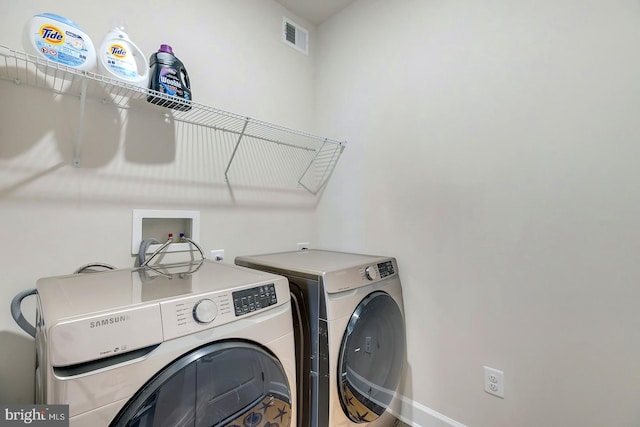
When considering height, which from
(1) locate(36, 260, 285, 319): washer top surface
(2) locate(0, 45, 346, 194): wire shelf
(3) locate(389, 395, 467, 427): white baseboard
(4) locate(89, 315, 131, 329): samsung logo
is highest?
(2) locate(0, 45, 346, 194): wire shelf

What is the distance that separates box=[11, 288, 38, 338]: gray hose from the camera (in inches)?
42.3

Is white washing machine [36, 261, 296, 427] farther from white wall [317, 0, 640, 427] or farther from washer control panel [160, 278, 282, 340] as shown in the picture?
white wall [317, 0, 640, 427]

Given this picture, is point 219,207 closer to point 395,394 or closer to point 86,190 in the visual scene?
point 86,190

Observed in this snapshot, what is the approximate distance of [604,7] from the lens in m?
1.22

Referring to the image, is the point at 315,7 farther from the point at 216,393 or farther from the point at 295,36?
the point at 216,393

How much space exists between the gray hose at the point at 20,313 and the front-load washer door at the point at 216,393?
68 cm

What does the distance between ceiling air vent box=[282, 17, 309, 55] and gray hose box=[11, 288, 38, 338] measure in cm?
207

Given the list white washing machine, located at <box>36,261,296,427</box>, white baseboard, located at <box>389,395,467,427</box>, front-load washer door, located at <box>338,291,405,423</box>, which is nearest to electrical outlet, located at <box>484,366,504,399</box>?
white baseboard, located at <box>389,395,467,427</box>

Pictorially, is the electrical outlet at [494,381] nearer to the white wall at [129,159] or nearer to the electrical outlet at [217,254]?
the white wall at [129,159]

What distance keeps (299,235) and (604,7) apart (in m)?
1.98

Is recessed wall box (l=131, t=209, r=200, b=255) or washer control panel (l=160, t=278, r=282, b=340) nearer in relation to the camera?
washer control panel (l=160, t=278, r=282, b=340)

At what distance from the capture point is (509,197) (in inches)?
57.0

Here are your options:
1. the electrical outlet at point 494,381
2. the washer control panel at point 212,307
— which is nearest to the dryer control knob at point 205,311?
the washer control panel at point 212,307

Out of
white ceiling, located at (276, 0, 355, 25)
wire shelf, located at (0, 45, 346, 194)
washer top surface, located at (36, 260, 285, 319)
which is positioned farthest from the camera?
white ceiling, located at (276, 0, 355, 25)
